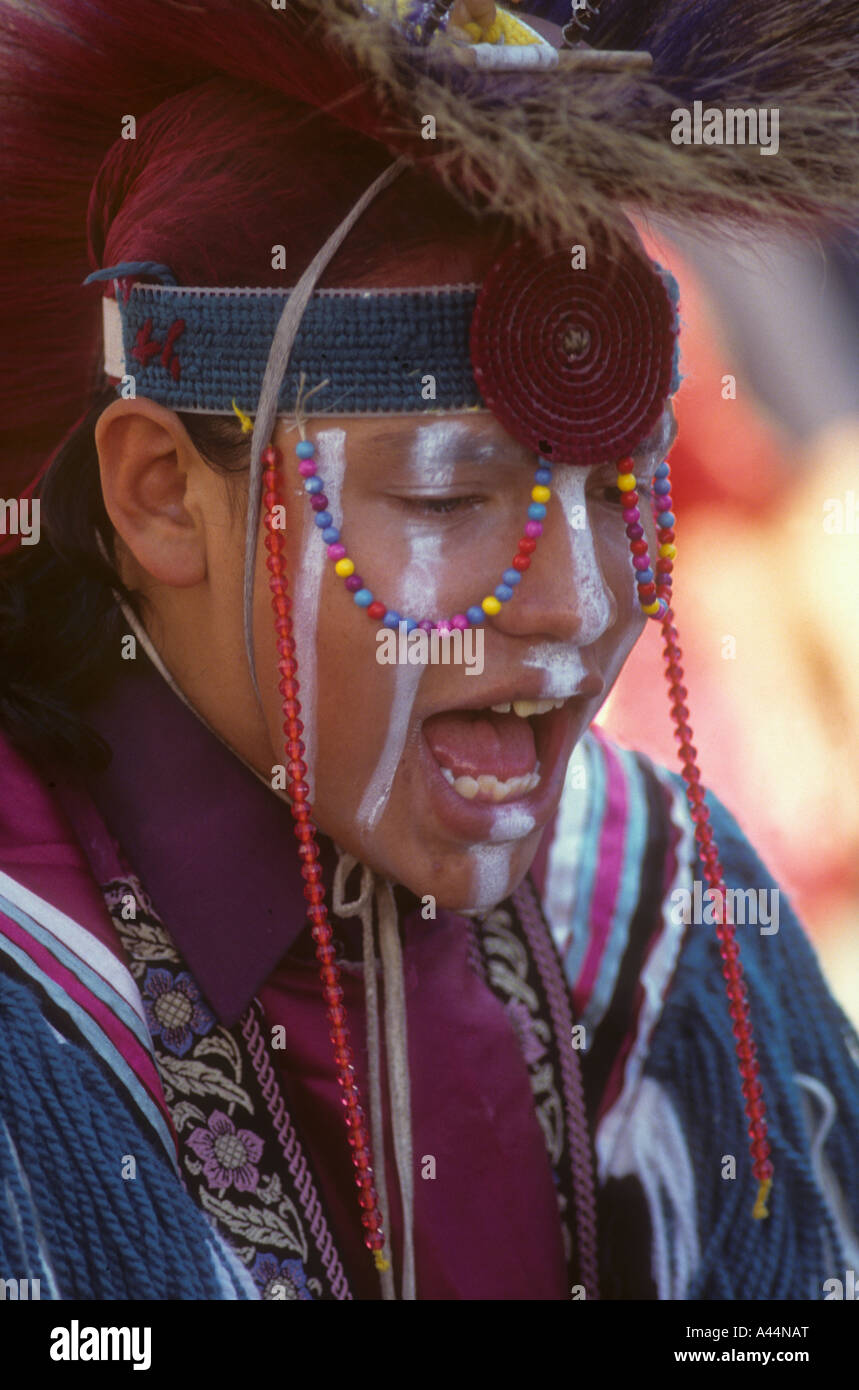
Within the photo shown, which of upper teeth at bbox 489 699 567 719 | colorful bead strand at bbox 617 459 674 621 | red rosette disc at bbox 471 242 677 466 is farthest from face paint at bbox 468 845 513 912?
red rosette disc at bbox 471 242 677 466

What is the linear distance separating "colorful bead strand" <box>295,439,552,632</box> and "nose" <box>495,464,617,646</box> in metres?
0.01

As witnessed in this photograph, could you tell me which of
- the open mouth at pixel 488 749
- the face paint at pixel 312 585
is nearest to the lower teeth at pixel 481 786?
the open mouth at pixel 488 749

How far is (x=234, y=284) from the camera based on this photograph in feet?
4.29

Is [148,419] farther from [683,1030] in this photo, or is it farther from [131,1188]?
[683,1030]

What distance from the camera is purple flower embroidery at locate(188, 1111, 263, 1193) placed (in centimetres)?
137

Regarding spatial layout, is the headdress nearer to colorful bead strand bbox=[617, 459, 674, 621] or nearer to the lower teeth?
colorful bead strand bbox=[617, 459, 674, 621]

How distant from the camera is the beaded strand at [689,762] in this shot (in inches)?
54.7

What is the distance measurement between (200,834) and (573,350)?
56cm

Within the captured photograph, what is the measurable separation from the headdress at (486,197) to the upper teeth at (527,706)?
10 centimetres

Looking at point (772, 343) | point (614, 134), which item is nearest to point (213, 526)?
point (614, 134)

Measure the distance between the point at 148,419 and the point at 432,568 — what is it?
290mm

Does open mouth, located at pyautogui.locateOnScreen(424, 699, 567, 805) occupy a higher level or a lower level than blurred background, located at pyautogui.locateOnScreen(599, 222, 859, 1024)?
lower

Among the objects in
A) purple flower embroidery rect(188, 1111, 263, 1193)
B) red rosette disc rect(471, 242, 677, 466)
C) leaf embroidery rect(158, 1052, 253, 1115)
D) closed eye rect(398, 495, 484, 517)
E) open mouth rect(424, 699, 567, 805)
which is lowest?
purple flower embroidery rect(188, 1111, 263, 1193)

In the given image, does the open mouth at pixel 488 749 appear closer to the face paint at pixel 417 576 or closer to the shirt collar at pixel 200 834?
the face paint at pixel 417 576
